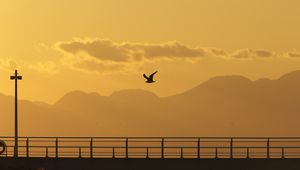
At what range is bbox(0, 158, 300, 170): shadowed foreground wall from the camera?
4859cm

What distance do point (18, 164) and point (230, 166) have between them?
12.2 meters

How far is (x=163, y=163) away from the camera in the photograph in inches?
1928

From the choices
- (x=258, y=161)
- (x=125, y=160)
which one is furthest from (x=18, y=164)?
(x=258, y=161)

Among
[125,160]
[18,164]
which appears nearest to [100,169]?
[125,160]

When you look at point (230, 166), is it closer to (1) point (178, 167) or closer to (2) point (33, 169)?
(1) point (178, 167)

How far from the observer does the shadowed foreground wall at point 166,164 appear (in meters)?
48.6

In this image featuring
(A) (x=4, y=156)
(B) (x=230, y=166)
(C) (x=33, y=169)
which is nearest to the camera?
(C) (x=33, y=169)

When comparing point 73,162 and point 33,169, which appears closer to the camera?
point 33,169

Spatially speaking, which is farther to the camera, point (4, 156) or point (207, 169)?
point (4, 156)

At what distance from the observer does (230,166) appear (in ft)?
159

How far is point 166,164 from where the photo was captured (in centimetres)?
4894

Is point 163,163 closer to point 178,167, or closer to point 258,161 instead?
point 178,167

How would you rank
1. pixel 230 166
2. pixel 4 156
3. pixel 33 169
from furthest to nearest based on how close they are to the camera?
pixel 4 156
pixel 230 166
pixel 33 169

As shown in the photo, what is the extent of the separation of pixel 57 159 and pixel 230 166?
9860mm
